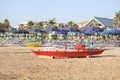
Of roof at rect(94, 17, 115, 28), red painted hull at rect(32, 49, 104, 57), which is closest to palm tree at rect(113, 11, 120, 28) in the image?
roof at rect(94, 17, 115, 28)

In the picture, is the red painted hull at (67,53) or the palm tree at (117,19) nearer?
the red painted hull at (67,53)

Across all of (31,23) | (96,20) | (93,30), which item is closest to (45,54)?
(93,30)

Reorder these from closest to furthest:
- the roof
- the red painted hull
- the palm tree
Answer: the red painted hull → the palm tree → the roof

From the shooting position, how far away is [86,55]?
21562mm

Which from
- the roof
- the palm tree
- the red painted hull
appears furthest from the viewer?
the roof

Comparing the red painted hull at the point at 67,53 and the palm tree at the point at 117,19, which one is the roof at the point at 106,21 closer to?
the palm tree at the point at 117,19

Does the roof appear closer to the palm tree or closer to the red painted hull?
the palm tree

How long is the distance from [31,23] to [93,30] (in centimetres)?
4761

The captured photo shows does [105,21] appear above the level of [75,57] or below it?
above

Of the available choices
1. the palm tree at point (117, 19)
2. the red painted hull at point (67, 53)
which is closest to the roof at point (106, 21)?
the palm tree at point (117, 19)

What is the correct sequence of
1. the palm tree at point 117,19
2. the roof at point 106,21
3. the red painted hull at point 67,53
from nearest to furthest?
1. the red painted hull at point 67,53
2. the palm tree at point 117,19
3. the roof at point 106,21

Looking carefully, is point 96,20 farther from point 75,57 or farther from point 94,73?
point 94,73

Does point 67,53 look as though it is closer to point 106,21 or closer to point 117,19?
point 117,19

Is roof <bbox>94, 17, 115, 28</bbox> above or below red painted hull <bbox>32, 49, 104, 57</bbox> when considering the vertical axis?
above
